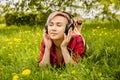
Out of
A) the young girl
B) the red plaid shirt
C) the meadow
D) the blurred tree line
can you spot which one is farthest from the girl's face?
the blurred tree line

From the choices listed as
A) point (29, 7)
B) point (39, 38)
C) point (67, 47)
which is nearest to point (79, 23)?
point (67, 47)

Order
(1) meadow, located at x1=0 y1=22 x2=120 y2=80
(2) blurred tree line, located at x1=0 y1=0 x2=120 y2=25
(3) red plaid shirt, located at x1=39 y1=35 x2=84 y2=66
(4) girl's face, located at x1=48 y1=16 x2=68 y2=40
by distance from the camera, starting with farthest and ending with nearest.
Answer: (2) blurred tree line, located at x1=0 y1=0 x2=120 y2=25 → (3) red plaid shirt, located at x1=39 y1=35 x2=84 y2=66 → (4) girl's face, located at x1=48 y1=16 x2=68 y2=40 → (1) meadow, located at x1=0 y1=22 x2=120 y2=80

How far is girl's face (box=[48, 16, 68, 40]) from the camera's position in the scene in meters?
3.67

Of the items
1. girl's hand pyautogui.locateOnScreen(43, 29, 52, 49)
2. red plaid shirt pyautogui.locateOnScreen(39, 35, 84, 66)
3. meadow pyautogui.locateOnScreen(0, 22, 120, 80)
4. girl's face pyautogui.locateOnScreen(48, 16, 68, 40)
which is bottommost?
meadow pyautogui.locateOnScreen(0, 22, 120, 80)

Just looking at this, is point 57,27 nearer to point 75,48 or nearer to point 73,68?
point 75,48

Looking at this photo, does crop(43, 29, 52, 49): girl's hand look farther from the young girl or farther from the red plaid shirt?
the red plaid shirt

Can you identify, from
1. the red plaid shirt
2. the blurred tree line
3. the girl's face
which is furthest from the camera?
the blurred tree line

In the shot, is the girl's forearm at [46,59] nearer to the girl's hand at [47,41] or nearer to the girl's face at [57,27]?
the girl's hand at [47,41]

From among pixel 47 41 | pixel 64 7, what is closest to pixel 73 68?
pixel 47 41

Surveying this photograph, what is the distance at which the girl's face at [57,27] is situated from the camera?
3672 mm

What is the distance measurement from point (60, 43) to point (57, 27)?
→ 0.65 feet

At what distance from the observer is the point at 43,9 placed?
9.24 metres

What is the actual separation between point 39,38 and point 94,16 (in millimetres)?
3464

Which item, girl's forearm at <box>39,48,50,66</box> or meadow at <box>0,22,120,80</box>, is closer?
meadow at <box>0,22,120,80</box>
